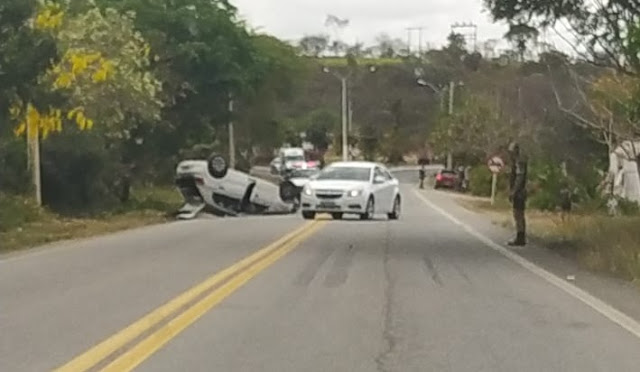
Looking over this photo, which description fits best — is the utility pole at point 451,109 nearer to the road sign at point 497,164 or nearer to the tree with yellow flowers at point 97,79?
the road sign at point 497,164

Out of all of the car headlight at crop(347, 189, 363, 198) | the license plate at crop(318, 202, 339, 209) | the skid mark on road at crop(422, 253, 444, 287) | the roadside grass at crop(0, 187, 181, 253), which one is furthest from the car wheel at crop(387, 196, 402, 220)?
the skid mark on road at crop(422, 253, 444, 287)

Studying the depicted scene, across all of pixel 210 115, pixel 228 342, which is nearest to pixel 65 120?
pixel 210 115

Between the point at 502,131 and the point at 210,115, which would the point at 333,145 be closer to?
the point at 502,131

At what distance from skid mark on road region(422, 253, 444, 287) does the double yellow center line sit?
2.44 meters

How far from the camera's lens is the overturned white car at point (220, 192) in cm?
4584

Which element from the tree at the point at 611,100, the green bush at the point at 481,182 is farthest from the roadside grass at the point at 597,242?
the green bush at the point at 481,182

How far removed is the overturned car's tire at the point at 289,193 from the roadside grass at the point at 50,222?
188 inches

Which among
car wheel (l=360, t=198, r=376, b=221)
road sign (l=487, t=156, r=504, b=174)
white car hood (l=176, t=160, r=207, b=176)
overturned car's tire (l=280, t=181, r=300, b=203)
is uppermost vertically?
white car hood (l=176, t=160, r=207, b=176)

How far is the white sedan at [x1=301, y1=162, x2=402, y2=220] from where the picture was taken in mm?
36719

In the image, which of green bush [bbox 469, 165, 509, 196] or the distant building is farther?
green bush [bbox 469, 165, 509, 196]

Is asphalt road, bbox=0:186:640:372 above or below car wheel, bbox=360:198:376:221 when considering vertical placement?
above

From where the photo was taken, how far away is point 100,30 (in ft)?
139

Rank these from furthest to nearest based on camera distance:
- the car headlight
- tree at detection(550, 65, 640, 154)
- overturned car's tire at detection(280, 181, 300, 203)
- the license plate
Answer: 1. overturned car's tire at detection(280, 181, 300, 203)
2. the license plate
3. the car headlight
4. tree at detection(550, 65, 640, 154)

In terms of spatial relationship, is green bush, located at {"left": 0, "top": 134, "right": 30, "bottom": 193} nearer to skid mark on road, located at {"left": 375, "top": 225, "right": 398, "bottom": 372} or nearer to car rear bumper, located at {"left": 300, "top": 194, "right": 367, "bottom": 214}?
car rear bumper, located at {"left": 300, "top": 194, "right": 367, "bottom": 214}
